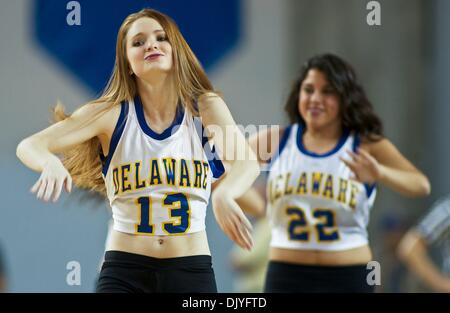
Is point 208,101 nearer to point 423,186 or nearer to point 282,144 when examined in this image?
point 282,144

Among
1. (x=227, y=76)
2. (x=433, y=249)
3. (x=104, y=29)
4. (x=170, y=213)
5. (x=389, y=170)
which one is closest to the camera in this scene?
(x=170, y=213)

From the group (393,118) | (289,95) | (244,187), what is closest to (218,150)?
(244,187)

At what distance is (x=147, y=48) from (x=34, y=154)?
393 mm

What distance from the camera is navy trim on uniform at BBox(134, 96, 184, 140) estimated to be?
7.97ft

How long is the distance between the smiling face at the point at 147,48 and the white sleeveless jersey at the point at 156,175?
3.6 inches

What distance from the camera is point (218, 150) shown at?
2.47 m

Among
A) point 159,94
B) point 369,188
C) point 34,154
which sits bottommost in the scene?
point 369,188

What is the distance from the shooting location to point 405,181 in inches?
116

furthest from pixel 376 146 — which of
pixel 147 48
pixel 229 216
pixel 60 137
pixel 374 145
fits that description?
pixel 60 137

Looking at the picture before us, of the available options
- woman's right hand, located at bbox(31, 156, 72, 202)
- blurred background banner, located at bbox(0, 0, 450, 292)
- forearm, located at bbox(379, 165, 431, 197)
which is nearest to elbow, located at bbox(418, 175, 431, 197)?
forearm, located at bbox(379, 165, 431, 197)

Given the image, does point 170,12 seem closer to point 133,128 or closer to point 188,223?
point 133,128

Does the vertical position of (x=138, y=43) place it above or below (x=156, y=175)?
above

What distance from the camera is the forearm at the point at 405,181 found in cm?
291
